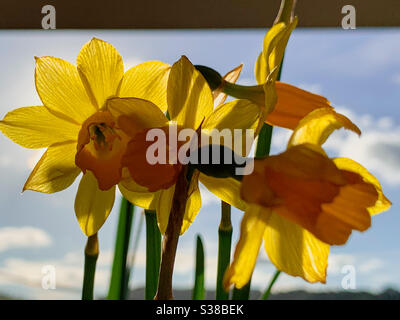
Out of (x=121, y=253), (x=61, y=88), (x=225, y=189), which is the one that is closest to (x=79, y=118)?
(x=61, y=88)

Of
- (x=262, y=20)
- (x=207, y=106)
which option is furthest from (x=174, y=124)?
(x=262, y=20)

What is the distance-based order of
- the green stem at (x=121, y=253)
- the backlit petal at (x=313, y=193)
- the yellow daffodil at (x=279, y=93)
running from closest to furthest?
the backlit petal at (x=313, y=193) → the yellow daffodil at (x=279, y=93) → the green stem at (x=121, y=253)

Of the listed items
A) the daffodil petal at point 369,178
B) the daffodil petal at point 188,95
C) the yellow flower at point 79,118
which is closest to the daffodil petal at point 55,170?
the yellow flower at point 79,118

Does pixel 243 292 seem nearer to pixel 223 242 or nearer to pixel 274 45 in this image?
pixel 223 242

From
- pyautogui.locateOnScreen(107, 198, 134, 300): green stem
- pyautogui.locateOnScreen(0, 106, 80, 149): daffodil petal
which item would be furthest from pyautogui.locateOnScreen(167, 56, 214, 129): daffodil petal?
pyautogui.locateOnScreen(107, 198, 134, 300): green stem

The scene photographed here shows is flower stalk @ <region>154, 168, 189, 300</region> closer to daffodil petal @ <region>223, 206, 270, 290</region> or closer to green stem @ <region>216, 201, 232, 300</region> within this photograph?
daffodil petal @ <region>223, 206, 270, 290</region>

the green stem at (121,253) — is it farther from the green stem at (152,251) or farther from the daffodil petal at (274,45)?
the daffodil petal at (274,45)
